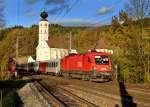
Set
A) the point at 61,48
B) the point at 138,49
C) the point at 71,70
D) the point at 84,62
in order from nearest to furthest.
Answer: the point at 138,49
the point at 84,62
the point at 71,70
the point at 61,48

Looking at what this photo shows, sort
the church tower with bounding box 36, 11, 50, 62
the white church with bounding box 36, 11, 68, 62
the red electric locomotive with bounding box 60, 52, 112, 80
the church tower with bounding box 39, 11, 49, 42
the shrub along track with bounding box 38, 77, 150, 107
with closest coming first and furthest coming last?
the shrub along track with bounding box 38, 77, 150, 107 < the red electric locomotive with bounding box 60, 52, 112, 80 < the white church with bounding box 36, 11, 68, 62 < the church tower with bounding box 36, 11, 50, 62 < the church tower with bounding box 39, 11, 49, 42

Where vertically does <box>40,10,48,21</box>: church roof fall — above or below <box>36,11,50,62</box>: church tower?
above

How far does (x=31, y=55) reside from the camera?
145 m

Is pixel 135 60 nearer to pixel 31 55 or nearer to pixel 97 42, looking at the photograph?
pixel 97 42

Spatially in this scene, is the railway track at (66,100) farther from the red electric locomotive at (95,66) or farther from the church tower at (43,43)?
the church tower at (43,43)

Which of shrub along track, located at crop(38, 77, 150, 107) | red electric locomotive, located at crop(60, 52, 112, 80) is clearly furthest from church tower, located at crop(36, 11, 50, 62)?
shrub along track, located at crop(38, 77, 150, 107)

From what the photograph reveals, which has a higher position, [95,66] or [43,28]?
[43,28]

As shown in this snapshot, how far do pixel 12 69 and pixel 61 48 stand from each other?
8927 cm

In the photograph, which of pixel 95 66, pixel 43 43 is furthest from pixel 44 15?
pixel 95 66

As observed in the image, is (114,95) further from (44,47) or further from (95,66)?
(44,47)

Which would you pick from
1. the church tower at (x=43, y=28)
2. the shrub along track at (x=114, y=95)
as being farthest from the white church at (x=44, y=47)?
the shrub along track at (x=114, y=95)

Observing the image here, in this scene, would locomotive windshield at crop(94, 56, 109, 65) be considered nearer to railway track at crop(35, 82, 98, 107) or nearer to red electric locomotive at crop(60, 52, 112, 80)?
red electric locomotive at crop(60, 52, 112, 80)

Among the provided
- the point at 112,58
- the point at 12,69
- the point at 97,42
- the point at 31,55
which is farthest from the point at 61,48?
the point at 112,58

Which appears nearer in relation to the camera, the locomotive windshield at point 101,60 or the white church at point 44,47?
the locomotive windshield at point 101,60
